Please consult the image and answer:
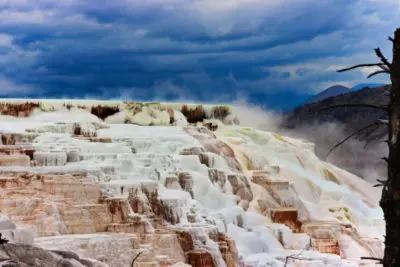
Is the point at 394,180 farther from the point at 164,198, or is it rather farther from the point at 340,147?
the point at 340,147

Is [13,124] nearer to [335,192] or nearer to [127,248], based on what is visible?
[127,248]

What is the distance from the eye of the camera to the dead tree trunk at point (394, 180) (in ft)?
6.55

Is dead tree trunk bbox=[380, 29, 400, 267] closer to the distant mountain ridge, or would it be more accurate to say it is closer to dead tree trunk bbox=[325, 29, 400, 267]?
dead tree trunk bbox=[325, 29, 400, 267]

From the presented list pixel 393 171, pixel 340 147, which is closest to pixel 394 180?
pixel 393 171

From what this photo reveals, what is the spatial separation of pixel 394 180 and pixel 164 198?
9.30m

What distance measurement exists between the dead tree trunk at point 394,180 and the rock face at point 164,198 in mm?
5437

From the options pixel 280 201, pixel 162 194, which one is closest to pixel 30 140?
pixel 162 194

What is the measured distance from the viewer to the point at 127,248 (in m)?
9.62

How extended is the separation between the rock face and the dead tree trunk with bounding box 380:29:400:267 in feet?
17.8

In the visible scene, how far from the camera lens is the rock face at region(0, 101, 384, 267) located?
9.71 metres

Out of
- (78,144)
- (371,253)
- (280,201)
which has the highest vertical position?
(78,144)

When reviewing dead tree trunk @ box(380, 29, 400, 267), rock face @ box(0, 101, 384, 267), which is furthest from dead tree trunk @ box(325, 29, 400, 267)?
rock face @ box(0, 101, 384, 267)

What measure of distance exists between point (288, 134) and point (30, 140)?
600 inches

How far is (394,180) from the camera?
2.01m
